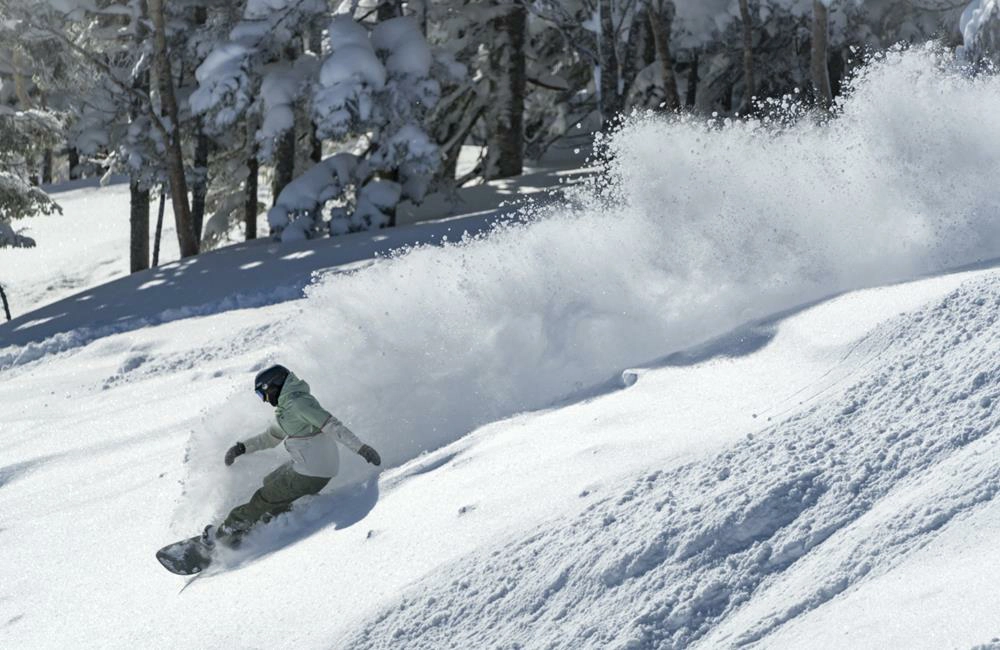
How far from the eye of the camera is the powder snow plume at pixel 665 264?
29.7 feet

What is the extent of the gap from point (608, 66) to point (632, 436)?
1789 cm

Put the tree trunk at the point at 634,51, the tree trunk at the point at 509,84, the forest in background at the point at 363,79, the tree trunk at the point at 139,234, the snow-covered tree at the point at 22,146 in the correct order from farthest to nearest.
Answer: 1. the tree trunk at the point at 139,234
2. the tree trunk at the point at 634,51
3. the tree trunk at the point at 509,84
4. the snow-covered tree at the point at 22,146
5. the forest in background at the point at 363,79

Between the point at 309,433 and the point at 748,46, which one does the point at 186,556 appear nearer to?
the point at 309,433

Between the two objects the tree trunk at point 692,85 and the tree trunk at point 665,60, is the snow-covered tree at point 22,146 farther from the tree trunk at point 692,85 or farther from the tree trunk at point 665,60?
the tree trunk at point 692,85

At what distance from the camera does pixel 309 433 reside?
8.06 m

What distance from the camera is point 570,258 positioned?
10305 millimetres

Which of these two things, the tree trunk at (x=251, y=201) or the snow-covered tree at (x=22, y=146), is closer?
the snow-covered tree at (x=22, y=146)

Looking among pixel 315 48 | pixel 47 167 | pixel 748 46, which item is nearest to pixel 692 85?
pixel 748 46

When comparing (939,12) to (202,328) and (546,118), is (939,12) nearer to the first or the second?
(546,118)

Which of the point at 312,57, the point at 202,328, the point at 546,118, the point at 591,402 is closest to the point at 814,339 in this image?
the point at 591,402

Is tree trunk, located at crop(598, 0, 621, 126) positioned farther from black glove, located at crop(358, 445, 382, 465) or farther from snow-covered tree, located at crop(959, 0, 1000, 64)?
black glove, located at crop(358, 445, 382, 465)

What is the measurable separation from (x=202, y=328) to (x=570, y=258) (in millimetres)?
7654

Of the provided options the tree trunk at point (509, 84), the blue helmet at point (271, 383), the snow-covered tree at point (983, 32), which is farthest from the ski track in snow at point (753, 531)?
the tree trunk at point (509, 84)

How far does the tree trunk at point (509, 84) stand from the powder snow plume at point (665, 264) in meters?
15.8
